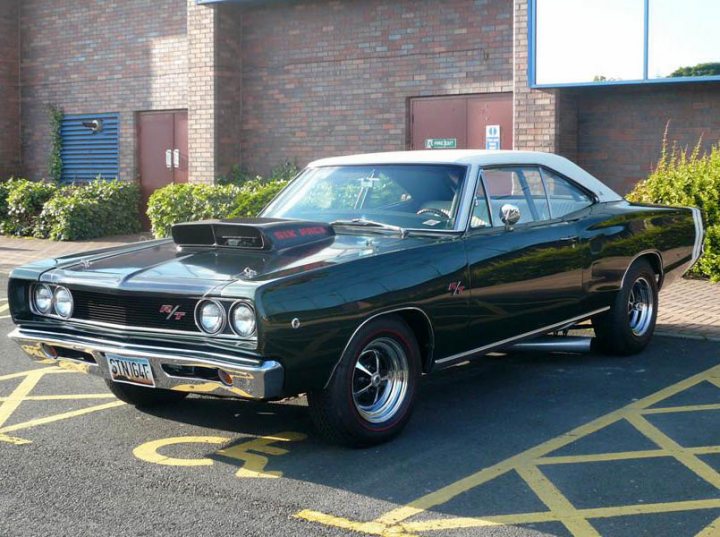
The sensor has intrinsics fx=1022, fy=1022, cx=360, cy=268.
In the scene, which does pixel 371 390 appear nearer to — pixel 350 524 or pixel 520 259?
pixel 350 524

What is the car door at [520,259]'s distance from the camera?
241 inches

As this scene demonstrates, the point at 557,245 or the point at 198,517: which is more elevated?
the point at 557,245

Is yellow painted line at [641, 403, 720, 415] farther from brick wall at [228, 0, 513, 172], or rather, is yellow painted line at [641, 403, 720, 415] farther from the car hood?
brick wall at [228, 0, 513, 172]

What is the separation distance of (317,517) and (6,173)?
1760cm

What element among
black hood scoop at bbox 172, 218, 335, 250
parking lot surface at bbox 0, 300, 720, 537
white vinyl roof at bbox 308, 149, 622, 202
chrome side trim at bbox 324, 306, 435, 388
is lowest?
parking lot surface at bbox 0, 300, 720, 537

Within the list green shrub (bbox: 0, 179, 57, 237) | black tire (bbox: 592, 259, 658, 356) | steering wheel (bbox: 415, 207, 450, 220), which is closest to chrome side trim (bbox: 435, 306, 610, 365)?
black tire (bbox: 592, 259, 658, 356)

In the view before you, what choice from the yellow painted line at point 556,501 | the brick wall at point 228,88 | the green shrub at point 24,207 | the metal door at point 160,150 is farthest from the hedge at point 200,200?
the yellow painted line at point 556,501

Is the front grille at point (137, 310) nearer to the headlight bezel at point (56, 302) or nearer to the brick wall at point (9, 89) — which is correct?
the headlight bezel at point (56, 302)

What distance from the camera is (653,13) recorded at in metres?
13.1

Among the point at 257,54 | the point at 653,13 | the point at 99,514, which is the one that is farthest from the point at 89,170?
the point at 99,514

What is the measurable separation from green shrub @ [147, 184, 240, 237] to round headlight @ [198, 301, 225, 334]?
10162mm

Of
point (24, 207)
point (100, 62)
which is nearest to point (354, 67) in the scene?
point (100, 62)

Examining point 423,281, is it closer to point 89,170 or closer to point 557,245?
point 557,245

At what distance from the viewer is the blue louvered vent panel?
1912 cm
